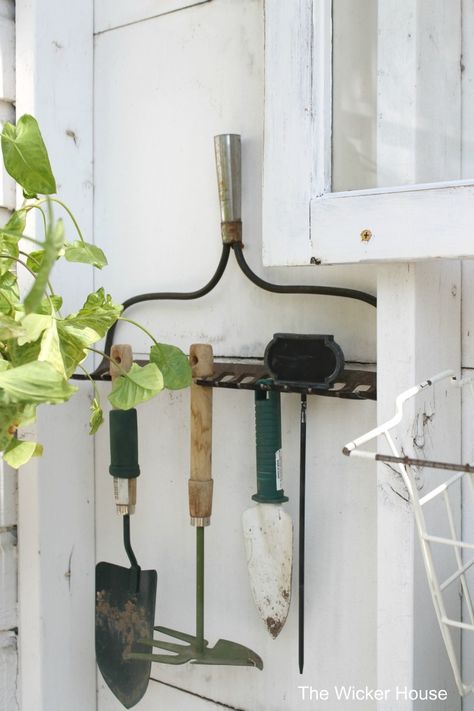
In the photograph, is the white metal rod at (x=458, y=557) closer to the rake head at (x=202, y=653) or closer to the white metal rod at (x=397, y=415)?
the white metal rod at (x=397, y=415)

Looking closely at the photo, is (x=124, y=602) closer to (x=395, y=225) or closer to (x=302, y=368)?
(x=302, y=368)

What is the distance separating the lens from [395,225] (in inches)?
33.6

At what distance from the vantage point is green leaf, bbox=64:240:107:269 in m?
0.90

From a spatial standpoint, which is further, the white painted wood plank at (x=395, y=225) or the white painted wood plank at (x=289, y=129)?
the white painted wood plank at (x=289, y=129)

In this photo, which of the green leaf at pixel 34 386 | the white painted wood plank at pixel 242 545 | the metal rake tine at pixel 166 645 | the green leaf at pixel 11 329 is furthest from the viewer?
the metal rake tine at pixel 166 645

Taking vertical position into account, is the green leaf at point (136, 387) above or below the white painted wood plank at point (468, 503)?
above

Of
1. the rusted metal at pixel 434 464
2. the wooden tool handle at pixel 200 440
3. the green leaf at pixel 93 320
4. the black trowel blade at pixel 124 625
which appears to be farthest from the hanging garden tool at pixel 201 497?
the rusted metal at pixel 434 464

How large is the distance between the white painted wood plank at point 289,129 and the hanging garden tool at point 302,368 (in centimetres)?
16

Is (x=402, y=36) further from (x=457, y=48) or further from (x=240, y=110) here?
(x=240, y=110)

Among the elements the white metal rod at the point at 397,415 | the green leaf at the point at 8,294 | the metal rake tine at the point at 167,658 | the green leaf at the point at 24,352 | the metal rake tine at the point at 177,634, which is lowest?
the metal rake tine at the point at 167,658

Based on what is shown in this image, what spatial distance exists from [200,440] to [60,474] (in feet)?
1.07

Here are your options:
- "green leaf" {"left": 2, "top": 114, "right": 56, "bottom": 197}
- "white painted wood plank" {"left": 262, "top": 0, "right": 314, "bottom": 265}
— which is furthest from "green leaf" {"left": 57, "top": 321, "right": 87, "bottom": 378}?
"white painted wood plank" {"left": 262, "top": 0, "right": 314, "bottom": 265}

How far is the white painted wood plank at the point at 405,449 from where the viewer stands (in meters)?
0.91

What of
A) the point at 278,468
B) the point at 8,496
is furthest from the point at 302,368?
the point at 8,496
